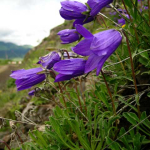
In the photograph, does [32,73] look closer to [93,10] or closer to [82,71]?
[82,71]

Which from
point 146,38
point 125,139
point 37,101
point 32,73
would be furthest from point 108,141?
point 37,101

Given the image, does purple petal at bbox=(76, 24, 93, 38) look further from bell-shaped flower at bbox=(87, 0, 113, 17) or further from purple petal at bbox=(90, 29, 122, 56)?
bell-shaped flower at bbox=(87, 0, 113, 17)

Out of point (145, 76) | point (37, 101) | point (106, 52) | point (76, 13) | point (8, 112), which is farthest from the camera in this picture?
point (8, 112)

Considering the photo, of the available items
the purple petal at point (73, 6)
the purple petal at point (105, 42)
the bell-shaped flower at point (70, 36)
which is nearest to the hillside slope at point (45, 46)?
the bell-shaped flower at point (70, 36)

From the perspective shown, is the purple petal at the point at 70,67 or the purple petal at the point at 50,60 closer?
the purple petal at the point at 70,67

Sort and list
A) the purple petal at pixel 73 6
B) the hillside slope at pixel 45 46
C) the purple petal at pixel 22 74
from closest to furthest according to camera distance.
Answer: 1. the purple petal at pixel 73 6
2. the purple petal at pixel 22 74
3. the hillside slope at pixel 45 46

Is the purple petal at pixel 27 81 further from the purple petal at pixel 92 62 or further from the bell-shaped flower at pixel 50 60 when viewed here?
the purple petal at pixel 92 62
